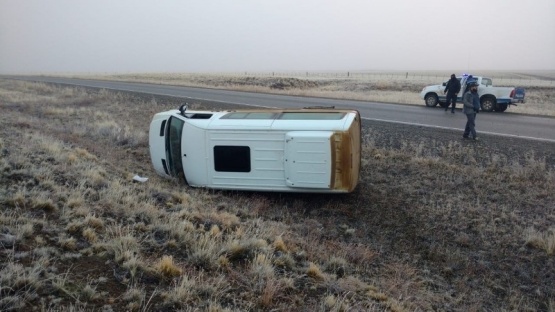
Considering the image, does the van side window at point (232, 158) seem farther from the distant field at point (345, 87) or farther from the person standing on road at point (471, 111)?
the distant field at point (345, 87)

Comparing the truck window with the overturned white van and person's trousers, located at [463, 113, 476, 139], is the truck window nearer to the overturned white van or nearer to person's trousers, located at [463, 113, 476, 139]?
the overturned white van

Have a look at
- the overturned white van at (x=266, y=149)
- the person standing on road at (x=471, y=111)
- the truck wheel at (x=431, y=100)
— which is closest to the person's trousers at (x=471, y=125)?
the person standing on road at (x=471, y=111)

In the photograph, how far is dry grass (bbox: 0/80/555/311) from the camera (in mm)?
4359

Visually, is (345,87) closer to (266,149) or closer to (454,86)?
(454,86)

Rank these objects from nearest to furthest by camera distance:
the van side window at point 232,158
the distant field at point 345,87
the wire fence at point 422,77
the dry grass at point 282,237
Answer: the dry grass at point 282,237, the van side window at point 232,158, the distant field at point 345,87, the wire fence at point 422,77

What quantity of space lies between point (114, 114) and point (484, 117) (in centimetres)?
1617

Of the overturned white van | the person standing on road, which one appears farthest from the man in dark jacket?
the overturned white van

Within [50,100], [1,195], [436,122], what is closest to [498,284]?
[1,195]

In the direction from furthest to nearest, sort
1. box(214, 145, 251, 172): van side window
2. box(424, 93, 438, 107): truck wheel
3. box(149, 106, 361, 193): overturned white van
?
box(424, 93, 438, 107): truck wheel
box(214, 145, 251, 172): van side window
box(149, 106, 361, 193): overturned white van

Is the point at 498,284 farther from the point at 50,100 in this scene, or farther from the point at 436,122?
the point at 50,100

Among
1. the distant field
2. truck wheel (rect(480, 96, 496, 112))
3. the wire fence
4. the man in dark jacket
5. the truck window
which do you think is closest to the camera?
the truck window

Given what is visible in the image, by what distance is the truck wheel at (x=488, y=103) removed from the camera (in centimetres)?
2002

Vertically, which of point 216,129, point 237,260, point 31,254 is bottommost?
point 237,260

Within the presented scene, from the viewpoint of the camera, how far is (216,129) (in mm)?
8836
